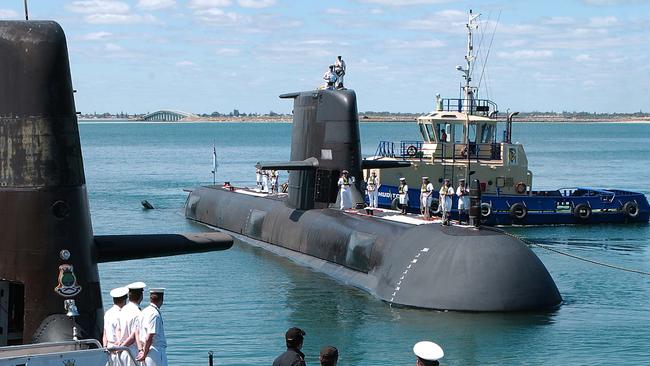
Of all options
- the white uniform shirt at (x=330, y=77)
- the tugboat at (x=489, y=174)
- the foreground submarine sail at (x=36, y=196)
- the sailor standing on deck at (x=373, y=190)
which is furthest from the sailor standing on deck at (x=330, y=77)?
the foreground submarine sail at (x=36, y=196)

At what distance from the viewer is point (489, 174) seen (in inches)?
1722

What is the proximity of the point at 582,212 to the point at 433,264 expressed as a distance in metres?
21.7

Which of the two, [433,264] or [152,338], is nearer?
[152,338]

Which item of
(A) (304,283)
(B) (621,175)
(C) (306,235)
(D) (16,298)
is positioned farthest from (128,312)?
(B) (621,175)

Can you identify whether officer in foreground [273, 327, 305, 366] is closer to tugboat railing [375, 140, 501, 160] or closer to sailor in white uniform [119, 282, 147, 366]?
sailor in white uniform [119, 282, 147, 366]

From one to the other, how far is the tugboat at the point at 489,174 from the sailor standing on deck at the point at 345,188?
437 inches

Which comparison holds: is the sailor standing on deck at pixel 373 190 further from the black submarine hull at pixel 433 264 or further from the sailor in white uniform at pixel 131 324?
the sailor in white uniform at pixel 131 324

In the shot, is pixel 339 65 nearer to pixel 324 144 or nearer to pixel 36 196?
pixel 324 144

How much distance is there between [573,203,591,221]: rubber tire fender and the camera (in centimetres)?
4184

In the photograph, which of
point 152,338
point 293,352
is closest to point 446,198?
point 152,338

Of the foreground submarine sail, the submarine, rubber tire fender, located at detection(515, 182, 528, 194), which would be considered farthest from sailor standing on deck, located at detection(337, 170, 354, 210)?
the foreground submarine sail

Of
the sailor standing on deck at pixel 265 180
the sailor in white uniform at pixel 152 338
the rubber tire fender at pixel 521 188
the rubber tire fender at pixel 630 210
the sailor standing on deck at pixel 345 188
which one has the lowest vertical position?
the rubber tire fender at pixel 630 210

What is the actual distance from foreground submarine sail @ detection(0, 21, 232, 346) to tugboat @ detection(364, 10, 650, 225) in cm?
3102

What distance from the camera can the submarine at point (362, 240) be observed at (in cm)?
2128
